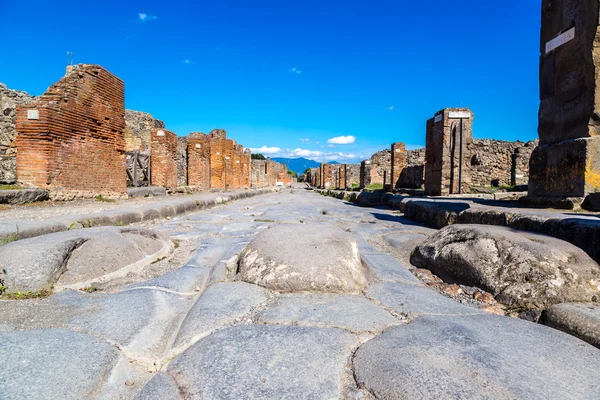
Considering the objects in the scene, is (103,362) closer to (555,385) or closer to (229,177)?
(555,385)

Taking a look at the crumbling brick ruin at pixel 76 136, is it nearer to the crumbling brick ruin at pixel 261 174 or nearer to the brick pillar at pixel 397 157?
the brick pillar at pixel 397 157

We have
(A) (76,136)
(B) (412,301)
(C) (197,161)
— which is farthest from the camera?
(C) (197,161)

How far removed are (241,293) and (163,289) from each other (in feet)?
1.39

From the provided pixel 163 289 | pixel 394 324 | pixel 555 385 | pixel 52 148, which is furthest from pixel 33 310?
pixel 52 148

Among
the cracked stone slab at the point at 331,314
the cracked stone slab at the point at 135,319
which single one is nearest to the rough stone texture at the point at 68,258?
the cracked stone slab at the point at 135,319

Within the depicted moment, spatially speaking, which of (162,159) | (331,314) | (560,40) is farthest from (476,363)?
(162,159)

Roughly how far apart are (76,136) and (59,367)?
24.9 feet

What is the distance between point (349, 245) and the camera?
1.96 metres

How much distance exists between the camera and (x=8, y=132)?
12.4 m

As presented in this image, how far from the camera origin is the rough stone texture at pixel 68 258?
159 cm

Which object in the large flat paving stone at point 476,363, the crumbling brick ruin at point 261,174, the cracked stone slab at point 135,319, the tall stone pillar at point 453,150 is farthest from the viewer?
the crumbling brick ruin at point 261,174

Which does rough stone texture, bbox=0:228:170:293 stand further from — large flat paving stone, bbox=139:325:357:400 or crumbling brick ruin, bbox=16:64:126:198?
crumbling brick ruin, bbox=16:64:126:198

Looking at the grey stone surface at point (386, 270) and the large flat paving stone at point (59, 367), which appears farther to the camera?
the grey stone surface at point (386, 270)

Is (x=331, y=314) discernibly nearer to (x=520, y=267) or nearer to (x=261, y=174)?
(x=520, y=267)
